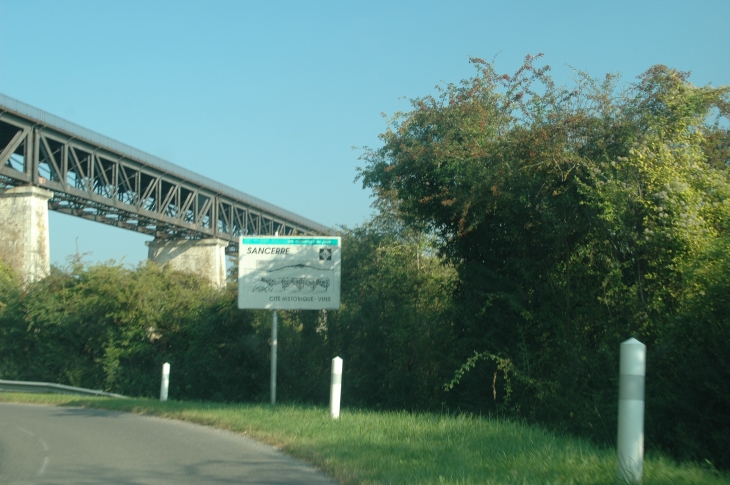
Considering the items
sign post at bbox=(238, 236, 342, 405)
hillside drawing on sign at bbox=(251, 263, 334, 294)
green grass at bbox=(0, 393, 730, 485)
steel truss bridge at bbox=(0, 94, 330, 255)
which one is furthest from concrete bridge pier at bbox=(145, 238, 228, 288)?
green grass at bbox=(0, 393, 730, 485)

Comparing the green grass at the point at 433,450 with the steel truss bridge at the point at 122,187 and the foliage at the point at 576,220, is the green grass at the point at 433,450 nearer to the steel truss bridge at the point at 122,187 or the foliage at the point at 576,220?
the foliage at the point at 576,220

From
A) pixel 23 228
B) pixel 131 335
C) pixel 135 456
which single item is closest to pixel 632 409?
pixel 135 456

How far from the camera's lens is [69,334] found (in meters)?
26.0

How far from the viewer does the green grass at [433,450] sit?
686 centimetres

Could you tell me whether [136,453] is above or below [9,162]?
below

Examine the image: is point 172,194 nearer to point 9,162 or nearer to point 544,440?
point 9,162

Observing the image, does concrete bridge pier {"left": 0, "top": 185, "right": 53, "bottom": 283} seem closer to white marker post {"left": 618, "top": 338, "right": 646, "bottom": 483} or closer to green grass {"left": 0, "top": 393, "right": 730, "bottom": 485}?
green grass {"left": 0, "top": 393, "right": 730, "bottom": 485}

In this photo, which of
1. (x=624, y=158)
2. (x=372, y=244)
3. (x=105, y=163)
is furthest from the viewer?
(x=105, y=163)

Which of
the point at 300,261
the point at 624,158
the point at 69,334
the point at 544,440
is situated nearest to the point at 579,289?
the point at 624,158

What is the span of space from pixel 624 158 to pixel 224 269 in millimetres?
49112

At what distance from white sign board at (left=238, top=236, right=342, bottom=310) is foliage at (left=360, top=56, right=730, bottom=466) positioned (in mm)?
2497

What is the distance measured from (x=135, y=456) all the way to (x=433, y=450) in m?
4.03

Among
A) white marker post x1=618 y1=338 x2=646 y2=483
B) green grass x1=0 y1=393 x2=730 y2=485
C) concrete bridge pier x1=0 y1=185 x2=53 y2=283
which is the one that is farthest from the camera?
concrete bridge pier x1=0 y1=185 x2=53 y2=283

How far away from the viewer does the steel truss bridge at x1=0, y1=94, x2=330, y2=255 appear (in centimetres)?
3759
